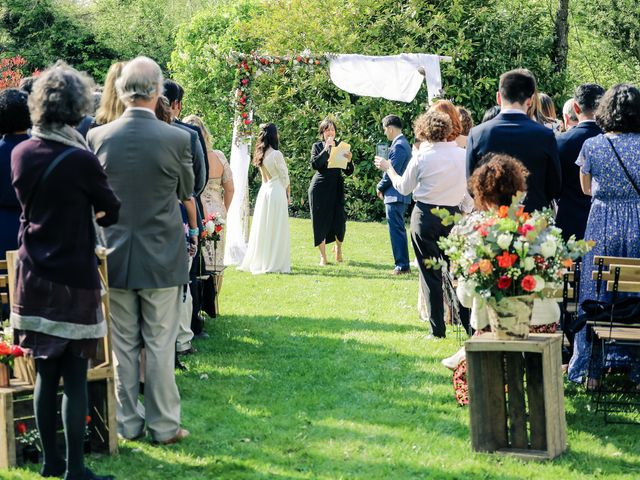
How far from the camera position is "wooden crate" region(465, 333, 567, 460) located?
567 centimetres

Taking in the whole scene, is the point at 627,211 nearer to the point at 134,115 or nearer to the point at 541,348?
the point at 541,348

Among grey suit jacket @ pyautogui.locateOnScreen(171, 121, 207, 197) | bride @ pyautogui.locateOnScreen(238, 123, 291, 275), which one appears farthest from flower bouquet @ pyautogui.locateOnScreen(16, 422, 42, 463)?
bride @ pyautogui.locateOnScreen(238, 123, 291, 275)

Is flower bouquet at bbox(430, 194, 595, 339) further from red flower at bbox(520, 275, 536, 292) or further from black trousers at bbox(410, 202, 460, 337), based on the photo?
black trousers at bbox(410, 202, 460, 337)

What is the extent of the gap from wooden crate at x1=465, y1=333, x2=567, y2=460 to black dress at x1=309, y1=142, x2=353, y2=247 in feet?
28.9

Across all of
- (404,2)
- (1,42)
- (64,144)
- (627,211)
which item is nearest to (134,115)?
(64,144)

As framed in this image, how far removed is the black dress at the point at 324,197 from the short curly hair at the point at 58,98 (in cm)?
954

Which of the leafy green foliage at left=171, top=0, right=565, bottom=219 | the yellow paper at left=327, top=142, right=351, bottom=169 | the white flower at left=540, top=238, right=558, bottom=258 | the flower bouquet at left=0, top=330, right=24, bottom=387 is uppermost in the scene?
the leafy green foliage at left=171, top=0, right=565, bottom=219

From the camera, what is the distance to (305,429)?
20.7ft

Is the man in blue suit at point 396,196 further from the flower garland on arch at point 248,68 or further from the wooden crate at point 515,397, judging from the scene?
the wooden crate at point 515,397

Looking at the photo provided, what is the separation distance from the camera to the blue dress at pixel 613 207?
6.88m

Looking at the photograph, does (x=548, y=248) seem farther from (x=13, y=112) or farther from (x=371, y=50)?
(x=371, y=50)

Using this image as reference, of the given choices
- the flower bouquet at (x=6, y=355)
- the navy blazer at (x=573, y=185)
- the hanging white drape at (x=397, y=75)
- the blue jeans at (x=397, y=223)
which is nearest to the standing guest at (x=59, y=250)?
the flower bouquet at (x=6, y=355)

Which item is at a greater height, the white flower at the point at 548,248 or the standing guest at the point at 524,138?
the standing guest at the point at 524,138

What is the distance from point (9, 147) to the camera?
252 inches
